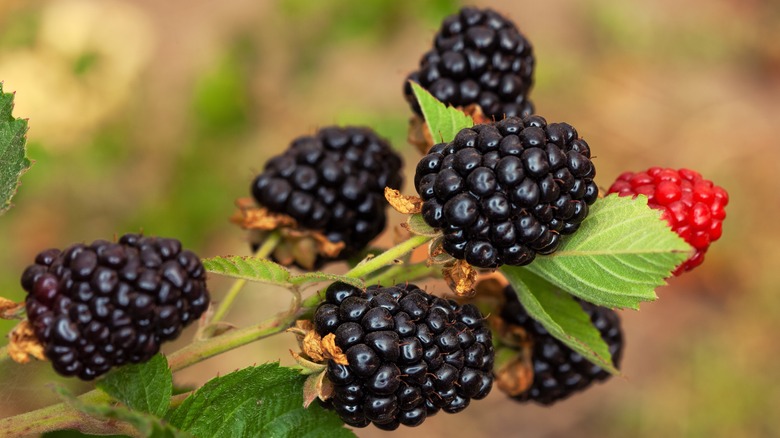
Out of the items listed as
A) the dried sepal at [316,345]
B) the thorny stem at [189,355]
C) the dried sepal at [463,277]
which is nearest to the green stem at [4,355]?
the thorny stem at [189,355]

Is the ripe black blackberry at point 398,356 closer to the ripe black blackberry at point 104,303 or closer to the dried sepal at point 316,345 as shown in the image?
the dried sepal at point 316,345

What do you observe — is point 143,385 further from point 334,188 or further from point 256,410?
point 334,188

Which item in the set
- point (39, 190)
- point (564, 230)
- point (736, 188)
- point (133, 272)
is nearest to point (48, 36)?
point (39, 190)

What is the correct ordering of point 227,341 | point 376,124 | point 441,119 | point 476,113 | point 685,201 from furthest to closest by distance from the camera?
1. point 376,124
2. point 476,113
3. point 441,119
4. point 685,201
5. point 227,341

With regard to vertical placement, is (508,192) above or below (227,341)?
above

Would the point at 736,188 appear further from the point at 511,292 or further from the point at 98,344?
the point at 98,344

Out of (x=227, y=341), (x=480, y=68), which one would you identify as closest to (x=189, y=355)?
(x=227, y=341)

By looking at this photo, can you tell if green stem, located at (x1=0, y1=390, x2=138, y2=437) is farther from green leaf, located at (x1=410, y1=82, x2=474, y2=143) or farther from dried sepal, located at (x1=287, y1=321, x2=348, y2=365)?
green leaf, located at (x1=410, y1=82, x2=474, y2=143)
